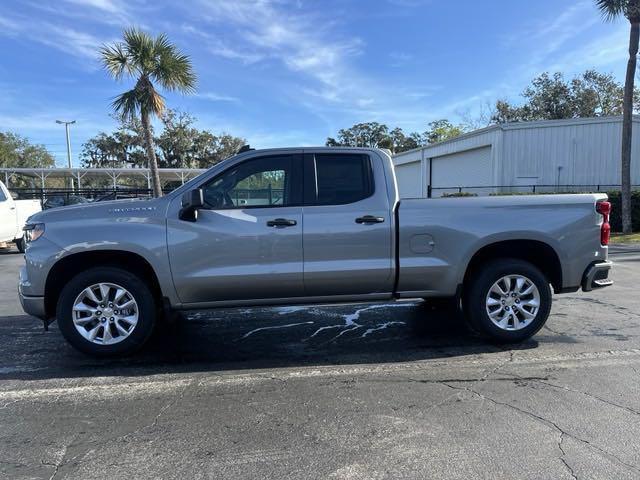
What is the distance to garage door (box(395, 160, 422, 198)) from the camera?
3439cm

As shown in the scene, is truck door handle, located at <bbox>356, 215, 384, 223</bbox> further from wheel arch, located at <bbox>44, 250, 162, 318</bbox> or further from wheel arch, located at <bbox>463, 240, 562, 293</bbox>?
wheel arch, located at <bbox>44, 250, 162, 318</bbox>

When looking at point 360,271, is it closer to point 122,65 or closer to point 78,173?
point 122,65

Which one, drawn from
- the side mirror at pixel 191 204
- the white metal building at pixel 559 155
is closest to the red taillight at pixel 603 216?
the side mirror at pixel 191 204

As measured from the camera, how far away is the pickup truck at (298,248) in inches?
189

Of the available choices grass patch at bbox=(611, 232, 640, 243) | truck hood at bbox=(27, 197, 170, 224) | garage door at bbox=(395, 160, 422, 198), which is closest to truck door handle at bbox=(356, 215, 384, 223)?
truck hood at bbox=(27, 197, 170, 224)

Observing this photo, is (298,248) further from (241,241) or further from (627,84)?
(627,84)

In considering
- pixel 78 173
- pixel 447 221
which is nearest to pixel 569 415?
pixel 447 221

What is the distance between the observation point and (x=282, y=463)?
3.05 meters

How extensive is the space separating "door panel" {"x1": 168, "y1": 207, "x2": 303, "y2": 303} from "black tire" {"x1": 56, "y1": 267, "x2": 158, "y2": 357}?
0.34 m

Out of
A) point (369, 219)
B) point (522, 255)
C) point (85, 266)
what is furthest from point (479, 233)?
point (85, 266)

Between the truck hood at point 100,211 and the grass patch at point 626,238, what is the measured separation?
15548 millimetres

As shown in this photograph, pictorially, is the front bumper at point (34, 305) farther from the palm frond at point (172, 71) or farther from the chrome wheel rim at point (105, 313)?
the palm frond at point (172, 71)

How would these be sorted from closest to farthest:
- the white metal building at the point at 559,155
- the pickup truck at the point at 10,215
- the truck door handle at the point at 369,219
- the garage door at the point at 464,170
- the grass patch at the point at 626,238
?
1. the truck door handle at the point at 369,219
2. the pickup truck at the point at 10,215
3. the grass patch at the point at 626,238
4. the white metal building at the point at 559,155
5. the garage door at the point at 464,170

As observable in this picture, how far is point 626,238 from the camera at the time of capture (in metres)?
16.4
